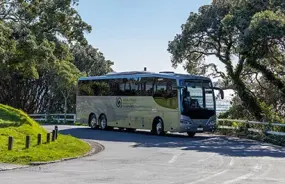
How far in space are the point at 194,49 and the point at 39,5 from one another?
11503 millimetres

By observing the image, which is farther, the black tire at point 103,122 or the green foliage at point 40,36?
the black tire at point 103,122

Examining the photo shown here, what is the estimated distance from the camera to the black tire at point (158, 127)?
92.0 ft

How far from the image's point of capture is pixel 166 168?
44.7ft

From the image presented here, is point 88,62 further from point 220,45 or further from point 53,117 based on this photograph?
point 220,45

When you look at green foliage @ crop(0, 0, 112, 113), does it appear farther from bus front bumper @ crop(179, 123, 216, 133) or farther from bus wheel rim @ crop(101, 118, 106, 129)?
bus front bumper @ crop(179, 123, 216, 133)

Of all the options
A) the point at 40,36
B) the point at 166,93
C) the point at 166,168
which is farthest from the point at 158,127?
the point at 166,168

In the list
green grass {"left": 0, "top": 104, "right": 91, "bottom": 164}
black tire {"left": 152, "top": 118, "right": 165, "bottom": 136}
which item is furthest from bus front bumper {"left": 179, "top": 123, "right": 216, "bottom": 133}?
green grass {"left": 0, "top": 104, "right": 91, "bottom": 164}

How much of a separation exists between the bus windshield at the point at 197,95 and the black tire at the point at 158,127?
2.22 m

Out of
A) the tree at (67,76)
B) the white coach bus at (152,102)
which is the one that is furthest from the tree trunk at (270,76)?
the tree at (67,76)

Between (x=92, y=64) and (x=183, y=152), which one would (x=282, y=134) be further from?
(x=92, y=64)

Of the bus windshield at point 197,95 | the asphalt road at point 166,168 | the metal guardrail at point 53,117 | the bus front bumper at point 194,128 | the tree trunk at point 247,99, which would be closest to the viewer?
the asphalt road at point 166,168

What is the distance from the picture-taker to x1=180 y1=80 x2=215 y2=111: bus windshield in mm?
26547

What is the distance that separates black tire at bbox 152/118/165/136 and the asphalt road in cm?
798

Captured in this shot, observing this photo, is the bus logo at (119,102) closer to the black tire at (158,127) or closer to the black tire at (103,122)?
the black tire at (103,122)
